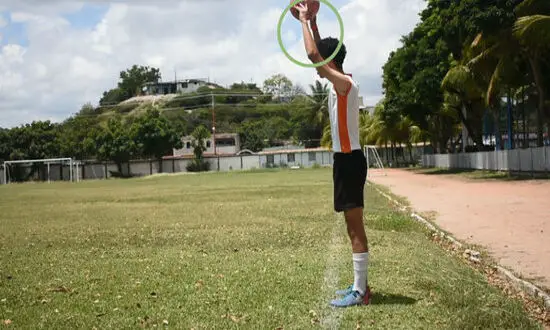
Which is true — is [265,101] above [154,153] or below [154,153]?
above

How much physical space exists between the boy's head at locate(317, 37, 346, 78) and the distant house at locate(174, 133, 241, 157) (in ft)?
285

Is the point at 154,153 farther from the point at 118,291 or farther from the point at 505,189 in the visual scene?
the point at 118,291

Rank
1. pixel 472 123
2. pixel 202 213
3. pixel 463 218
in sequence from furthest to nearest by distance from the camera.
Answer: pixel 472 123
pixel 202 213
pixel 463 218

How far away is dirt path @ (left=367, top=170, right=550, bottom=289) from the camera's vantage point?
27.7 feet

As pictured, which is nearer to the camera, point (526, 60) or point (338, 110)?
point (338, 110)

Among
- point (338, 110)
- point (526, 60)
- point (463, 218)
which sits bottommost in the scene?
point (463, 218)

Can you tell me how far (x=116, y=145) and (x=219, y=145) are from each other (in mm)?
19677

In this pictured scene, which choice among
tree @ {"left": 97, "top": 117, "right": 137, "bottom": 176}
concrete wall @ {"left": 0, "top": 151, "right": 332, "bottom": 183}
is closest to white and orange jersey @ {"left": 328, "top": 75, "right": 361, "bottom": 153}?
tree @ {"left": 97, "top": 117, "right": 137, "bottom": 176}

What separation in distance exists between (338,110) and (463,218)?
967cm

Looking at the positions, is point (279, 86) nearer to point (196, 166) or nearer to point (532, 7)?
point (196, 166)

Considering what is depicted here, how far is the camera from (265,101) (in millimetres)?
124625

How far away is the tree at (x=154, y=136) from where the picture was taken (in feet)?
263

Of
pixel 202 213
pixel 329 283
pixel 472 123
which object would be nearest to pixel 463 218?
pixel 202 213

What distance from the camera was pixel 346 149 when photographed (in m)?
5.49
